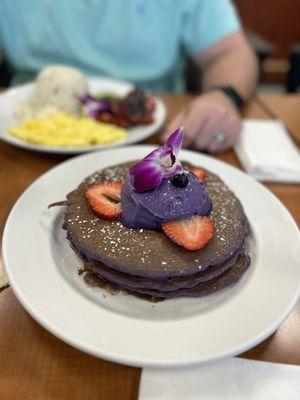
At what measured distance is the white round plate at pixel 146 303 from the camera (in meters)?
0.69

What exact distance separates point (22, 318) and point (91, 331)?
0.20 m

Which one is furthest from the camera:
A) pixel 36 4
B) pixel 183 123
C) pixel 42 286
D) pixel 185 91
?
pixel 185 91

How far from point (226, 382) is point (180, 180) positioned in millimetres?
421

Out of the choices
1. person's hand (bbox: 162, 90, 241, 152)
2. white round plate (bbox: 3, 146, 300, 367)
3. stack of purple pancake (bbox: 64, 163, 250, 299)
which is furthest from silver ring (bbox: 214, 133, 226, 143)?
stack of purple pancake (bbox: 64, 163, 250, 299)

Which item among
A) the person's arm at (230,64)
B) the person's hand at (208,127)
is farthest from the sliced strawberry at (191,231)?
the person's arm at (230,64)

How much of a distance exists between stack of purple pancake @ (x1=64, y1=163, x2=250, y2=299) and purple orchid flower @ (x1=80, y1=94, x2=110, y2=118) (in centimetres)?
84

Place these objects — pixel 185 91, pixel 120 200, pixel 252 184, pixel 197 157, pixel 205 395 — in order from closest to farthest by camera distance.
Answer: pixel 205 395
pixel 120 200
pixel 252 184
pixel 197 157
pixel 185 91

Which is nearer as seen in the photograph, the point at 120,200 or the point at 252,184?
the point at 120,200

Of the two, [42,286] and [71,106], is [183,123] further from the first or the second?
[42,286]

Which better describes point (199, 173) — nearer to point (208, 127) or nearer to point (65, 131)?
point (208, 127)

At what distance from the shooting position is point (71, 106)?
169 cm

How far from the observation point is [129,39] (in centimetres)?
200

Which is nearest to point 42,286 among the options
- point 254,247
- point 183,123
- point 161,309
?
point 161,309

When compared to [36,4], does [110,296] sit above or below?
below
